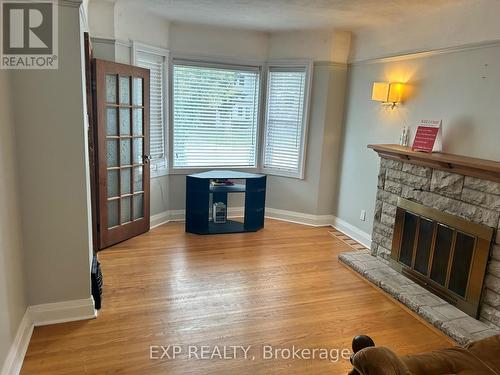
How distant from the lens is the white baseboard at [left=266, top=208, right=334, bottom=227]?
5102 millimetres

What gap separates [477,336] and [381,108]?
2473 millimetres

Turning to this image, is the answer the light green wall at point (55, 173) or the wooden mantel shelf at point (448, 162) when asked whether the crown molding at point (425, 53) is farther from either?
the light green wall at point (55, 173)

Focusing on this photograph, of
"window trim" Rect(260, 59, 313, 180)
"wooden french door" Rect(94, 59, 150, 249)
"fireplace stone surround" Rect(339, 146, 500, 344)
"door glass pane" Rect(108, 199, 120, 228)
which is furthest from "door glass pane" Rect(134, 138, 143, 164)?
"fireplace stone surround" Rect(339, 146, 500, 344)

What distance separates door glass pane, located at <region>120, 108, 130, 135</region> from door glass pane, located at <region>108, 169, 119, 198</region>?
43 cm

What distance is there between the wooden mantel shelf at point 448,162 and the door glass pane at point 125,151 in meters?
2.64

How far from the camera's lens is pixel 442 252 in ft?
10.2

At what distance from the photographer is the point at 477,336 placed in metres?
2.56

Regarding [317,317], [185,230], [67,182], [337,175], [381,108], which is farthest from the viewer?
[337,175]

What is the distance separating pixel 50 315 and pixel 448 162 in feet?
10.4

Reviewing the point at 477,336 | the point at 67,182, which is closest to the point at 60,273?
the point at 67,182

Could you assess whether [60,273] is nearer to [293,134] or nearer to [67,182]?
[67,182]

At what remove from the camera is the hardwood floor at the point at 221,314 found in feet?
7.48

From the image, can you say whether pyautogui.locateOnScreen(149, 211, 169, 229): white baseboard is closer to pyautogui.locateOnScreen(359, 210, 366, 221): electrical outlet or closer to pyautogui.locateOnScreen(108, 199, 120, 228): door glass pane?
pyautogui.locateOnScreen(108, 199, 120, 228): door glass pane

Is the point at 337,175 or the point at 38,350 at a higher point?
the point at 337,175
